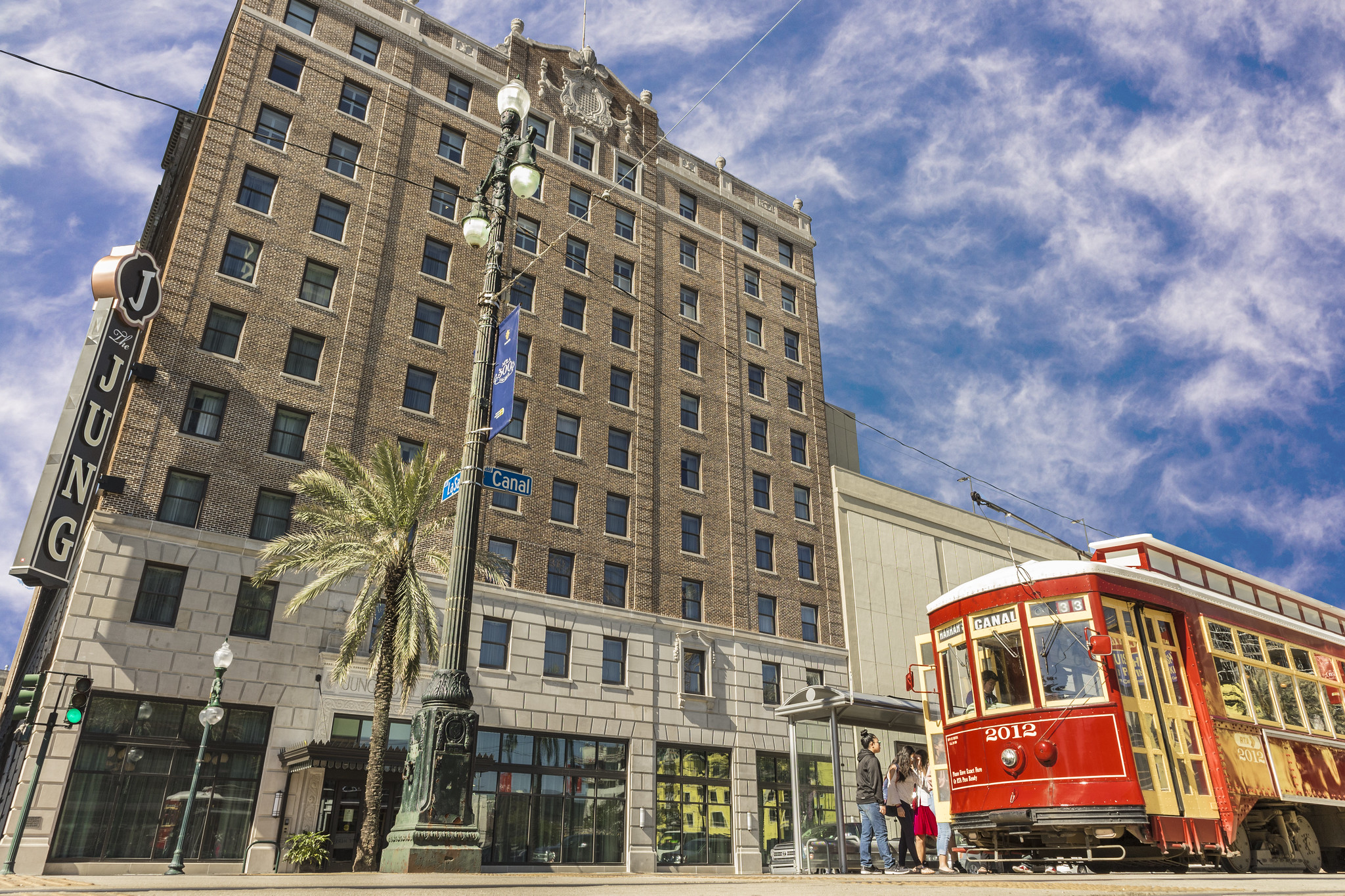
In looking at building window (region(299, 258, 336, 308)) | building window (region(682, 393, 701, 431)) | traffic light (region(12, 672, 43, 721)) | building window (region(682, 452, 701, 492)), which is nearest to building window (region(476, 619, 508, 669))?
building window (region(682, 452, 701, 492))

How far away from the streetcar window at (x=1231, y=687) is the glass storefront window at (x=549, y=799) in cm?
1812

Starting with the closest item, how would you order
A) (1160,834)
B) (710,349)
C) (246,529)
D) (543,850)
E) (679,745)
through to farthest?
(1160,834) < (246,529) < (543,850) < (679,745) < (710,349)

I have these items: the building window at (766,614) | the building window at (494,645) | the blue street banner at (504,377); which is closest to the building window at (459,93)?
the building window at (494,645)

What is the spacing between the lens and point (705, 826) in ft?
96.0

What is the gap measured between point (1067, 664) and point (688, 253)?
29200 millimetres

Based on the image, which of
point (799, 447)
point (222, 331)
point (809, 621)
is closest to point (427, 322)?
point (222, 331)

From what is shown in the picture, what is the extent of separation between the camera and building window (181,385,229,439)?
77.1ft

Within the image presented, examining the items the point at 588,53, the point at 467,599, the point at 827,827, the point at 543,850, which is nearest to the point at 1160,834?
the point at 467,599

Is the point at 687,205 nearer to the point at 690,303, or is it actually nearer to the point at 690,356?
the point at 690,303

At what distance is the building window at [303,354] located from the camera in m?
25.9

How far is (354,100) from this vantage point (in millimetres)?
30094

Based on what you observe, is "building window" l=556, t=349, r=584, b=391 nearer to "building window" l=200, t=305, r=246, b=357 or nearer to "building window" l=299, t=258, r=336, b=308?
"building window" l=299, t=258, r=336, b=308

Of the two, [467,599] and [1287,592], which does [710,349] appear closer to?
[1287,592]

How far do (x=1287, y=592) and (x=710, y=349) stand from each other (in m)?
23.8
